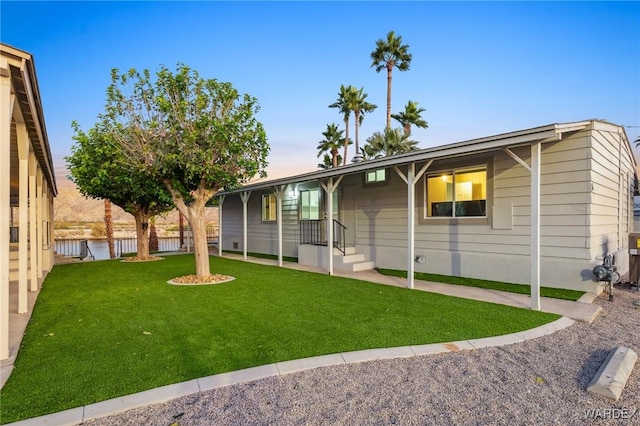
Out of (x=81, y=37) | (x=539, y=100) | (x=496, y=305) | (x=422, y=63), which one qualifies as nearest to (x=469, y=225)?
(x=496, y=305)

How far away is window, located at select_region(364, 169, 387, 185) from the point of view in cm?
959

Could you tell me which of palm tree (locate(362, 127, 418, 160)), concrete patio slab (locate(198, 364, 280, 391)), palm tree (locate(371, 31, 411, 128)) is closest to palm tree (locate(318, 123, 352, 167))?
palm tree (locate(371, 31, 411, 128))

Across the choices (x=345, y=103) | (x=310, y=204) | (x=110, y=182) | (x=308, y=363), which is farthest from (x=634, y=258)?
(x=345, y=103)

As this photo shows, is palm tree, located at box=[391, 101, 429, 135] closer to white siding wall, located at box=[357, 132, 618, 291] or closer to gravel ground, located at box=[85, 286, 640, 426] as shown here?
white siding wall, located at box=[357, 132, 618, 291]

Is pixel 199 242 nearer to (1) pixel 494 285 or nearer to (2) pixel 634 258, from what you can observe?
(1) pixel 494 285

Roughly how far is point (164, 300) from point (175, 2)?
8527 mm

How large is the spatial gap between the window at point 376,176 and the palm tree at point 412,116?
13.6 m

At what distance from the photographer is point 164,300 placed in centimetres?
604

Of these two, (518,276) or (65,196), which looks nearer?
(518,276)

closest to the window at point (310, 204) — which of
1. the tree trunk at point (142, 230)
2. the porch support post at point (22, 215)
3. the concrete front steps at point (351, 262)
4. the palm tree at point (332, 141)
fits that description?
the concrete front steps at point (351, 262)

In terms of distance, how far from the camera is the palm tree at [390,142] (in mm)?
19250

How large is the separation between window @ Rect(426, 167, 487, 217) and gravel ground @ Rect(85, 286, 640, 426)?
14.6 ft

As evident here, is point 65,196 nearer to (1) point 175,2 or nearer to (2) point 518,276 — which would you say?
(1) point 175,2

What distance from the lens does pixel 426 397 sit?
266 cm
